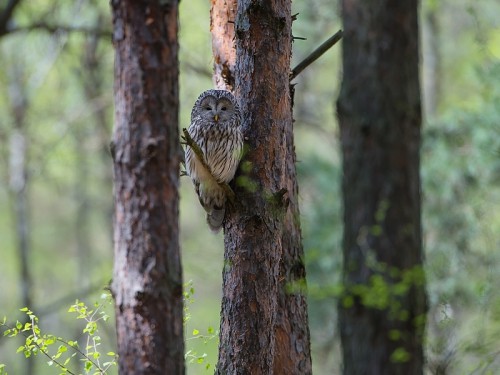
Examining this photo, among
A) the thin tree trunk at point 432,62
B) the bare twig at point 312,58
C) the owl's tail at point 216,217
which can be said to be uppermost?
the thin tree trunk at point 432,62

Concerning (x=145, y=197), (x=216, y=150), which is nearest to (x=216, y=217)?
(x=216, y=150)

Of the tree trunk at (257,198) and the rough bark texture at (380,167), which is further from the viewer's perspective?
the rough bark texture at (380,167)

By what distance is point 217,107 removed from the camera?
4.73m

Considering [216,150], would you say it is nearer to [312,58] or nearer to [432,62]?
[312,58]

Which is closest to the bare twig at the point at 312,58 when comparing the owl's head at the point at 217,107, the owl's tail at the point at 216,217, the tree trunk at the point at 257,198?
the tree trunk at the point at 257,198

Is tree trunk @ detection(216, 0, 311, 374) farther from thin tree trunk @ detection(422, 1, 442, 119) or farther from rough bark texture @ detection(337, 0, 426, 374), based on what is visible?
thin tree trunk @ detection(422, 1, 442, 119)

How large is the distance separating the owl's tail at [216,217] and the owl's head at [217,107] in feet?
1.64

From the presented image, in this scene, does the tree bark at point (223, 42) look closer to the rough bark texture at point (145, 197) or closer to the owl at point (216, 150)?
the owl at point (216, 150)

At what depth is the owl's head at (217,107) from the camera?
15.0 ft

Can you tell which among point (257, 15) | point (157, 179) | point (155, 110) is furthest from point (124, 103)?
point (257, 15)

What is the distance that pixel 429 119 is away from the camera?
13625mm

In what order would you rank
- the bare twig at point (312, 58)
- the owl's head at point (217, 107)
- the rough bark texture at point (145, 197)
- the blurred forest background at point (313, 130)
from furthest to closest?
1. the blurred forest background at point (313, 130)
2. the bare twig at point (312, 58)
3. the owl's head at point (217, 107)
4. the rough bark texture at point (145, 197)

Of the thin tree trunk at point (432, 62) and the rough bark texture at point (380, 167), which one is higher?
the thin tree trunk at point (432, 62)

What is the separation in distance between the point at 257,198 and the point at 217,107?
71 centimetres
